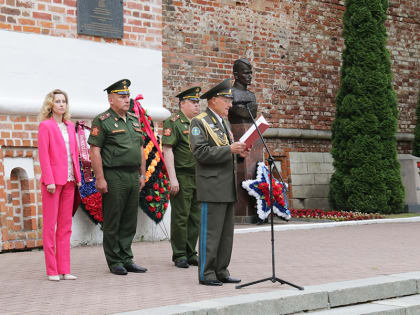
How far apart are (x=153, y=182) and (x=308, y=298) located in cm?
441

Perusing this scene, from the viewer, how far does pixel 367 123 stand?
46.1 ft

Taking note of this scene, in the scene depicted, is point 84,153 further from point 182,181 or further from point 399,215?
point 399,215

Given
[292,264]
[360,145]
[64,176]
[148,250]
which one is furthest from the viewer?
[360,145]

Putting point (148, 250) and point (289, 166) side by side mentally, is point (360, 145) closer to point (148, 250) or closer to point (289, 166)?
point (289, 166)

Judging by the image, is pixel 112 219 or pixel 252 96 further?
pixel 252 96

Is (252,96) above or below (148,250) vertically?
above

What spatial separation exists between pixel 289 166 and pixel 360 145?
5.16 ft

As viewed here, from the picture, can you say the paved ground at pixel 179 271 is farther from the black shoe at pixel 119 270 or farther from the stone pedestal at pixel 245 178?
the stone pedestal at pixel 245 178

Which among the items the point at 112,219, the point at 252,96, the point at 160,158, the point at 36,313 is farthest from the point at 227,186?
the point at 252,96

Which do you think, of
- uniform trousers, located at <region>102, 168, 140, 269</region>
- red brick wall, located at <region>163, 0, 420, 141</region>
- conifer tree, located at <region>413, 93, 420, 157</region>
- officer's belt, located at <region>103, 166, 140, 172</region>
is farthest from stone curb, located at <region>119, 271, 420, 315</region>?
conifer tree, located at <region>413, 93, 420, 157</region>

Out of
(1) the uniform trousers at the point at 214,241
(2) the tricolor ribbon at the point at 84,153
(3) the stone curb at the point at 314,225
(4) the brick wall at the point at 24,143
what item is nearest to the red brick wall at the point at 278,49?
(3) the stone curb at the point at 314,225

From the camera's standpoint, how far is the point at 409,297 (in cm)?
624

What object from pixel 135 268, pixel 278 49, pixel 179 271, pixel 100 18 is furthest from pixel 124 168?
pixel 278 49

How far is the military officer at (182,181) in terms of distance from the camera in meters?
7.69
